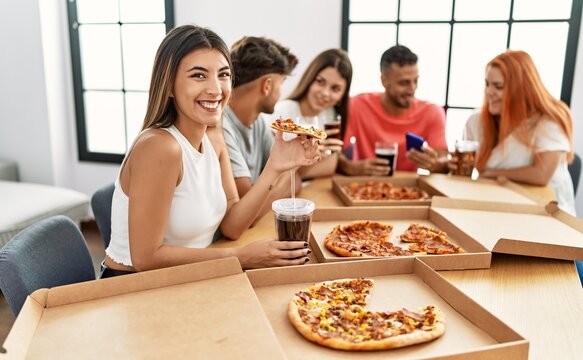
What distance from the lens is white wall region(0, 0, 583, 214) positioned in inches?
154

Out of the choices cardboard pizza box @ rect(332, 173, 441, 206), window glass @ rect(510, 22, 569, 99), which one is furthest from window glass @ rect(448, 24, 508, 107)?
cardboard pizza box @ rect(332, 173, 441, 206)

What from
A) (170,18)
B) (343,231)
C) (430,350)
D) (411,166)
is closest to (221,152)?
(343,231)

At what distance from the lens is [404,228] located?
1833mm

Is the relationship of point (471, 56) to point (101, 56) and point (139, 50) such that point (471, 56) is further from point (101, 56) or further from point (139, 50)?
point (101, 56)

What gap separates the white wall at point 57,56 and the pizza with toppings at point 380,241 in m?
2.39

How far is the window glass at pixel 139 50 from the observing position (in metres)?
4.27

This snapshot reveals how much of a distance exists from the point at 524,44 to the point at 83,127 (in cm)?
352

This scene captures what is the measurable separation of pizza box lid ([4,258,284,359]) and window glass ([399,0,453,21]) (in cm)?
304

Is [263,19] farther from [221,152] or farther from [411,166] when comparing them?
[221,152]

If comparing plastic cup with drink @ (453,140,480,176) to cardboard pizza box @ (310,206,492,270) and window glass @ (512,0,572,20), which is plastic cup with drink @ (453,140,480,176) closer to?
cardboard pizza box @ (310,206,492,270)

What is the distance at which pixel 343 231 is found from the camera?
1760mm

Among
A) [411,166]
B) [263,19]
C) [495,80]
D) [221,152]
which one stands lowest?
[411,166]

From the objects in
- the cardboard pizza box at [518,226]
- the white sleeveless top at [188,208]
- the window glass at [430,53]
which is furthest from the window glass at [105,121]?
the cardboard pizza box at [518,226]

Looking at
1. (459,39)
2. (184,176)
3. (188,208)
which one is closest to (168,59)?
(184,176)
